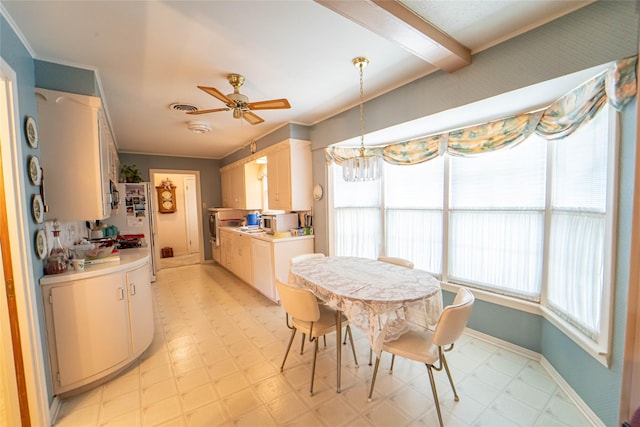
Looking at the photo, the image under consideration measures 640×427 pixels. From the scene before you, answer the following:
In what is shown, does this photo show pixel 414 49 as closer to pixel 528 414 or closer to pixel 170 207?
pixel 528 414

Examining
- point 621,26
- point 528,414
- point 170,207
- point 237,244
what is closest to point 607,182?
point 621,26

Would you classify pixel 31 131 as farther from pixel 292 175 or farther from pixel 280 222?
pixel 280 222

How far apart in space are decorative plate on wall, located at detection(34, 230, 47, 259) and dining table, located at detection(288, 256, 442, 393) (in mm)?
1844

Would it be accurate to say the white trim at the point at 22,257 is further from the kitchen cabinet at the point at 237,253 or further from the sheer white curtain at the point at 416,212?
the sheer white curtain at the point at 416,212

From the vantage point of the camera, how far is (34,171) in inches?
66.9

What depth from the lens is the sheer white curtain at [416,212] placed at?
296 centimetres

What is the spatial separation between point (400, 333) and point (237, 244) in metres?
3.60

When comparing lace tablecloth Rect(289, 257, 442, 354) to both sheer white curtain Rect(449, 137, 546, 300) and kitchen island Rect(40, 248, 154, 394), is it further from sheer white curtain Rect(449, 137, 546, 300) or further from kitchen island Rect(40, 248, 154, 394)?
kitchen island Rect(40, 248, 154, 394)

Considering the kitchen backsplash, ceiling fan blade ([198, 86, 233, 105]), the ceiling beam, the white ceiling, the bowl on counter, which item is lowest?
the bowl on counter

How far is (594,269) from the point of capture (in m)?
1.69

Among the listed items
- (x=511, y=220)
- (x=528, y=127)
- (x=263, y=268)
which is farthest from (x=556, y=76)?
(x=263, y=268)

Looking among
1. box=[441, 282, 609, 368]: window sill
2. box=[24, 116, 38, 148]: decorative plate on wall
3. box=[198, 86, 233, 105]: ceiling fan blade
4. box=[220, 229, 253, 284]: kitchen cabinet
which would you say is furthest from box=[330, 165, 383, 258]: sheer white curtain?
box=[24, 116, 38, 148]: decorative plate on wall

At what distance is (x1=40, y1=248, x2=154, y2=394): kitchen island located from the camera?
1.80 metres

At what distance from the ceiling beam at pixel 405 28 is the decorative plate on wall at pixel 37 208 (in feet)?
7.29
